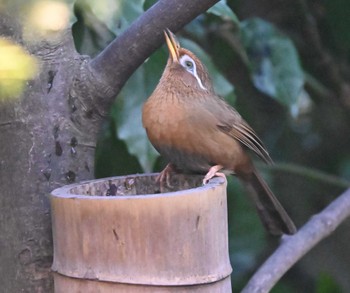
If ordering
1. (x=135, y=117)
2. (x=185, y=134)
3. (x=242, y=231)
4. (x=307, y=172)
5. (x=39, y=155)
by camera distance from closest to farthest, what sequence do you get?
(x=39, y=155), (x=185, y=134), (x=135, y=117), (x=242, y=231), (x=307, y=172)

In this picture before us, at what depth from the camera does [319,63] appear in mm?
4539

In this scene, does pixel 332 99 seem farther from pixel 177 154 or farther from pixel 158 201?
pixel 158 201

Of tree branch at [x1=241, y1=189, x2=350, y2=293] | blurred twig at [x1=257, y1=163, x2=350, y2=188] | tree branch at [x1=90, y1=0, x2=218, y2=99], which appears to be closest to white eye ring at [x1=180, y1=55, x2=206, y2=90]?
tree branch at [x1=241, y1=189, x2=350, y2=293]

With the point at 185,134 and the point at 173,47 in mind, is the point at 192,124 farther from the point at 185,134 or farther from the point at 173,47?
the point at 173,47

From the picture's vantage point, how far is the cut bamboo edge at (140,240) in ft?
A: 6.35

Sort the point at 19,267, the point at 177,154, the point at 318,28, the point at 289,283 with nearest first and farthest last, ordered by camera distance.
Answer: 1. the point at 19,267
2. the point at 177,154
3. the point at 318,28
4. the point at 289,283

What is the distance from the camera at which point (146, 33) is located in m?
2.22

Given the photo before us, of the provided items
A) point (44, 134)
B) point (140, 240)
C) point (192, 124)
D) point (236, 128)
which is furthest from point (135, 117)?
point (140, 240)

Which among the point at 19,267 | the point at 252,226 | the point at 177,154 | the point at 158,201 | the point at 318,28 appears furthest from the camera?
the point at 318,28

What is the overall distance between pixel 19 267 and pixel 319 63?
2598 millimetres

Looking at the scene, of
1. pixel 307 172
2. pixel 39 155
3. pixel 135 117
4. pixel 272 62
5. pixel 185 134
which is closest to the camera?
pixel 39 155

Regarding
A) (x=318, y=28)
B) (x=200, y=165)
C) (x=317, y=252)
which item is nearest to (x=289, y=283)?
(x=317, y=252)

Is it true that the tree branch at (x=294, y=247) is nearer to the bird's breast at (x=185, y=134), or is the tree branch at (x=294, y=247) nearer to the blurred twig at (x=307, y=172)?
the bird's breast at (x=185, y=134)

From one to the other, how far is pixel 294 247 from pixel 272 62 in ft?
2.91
